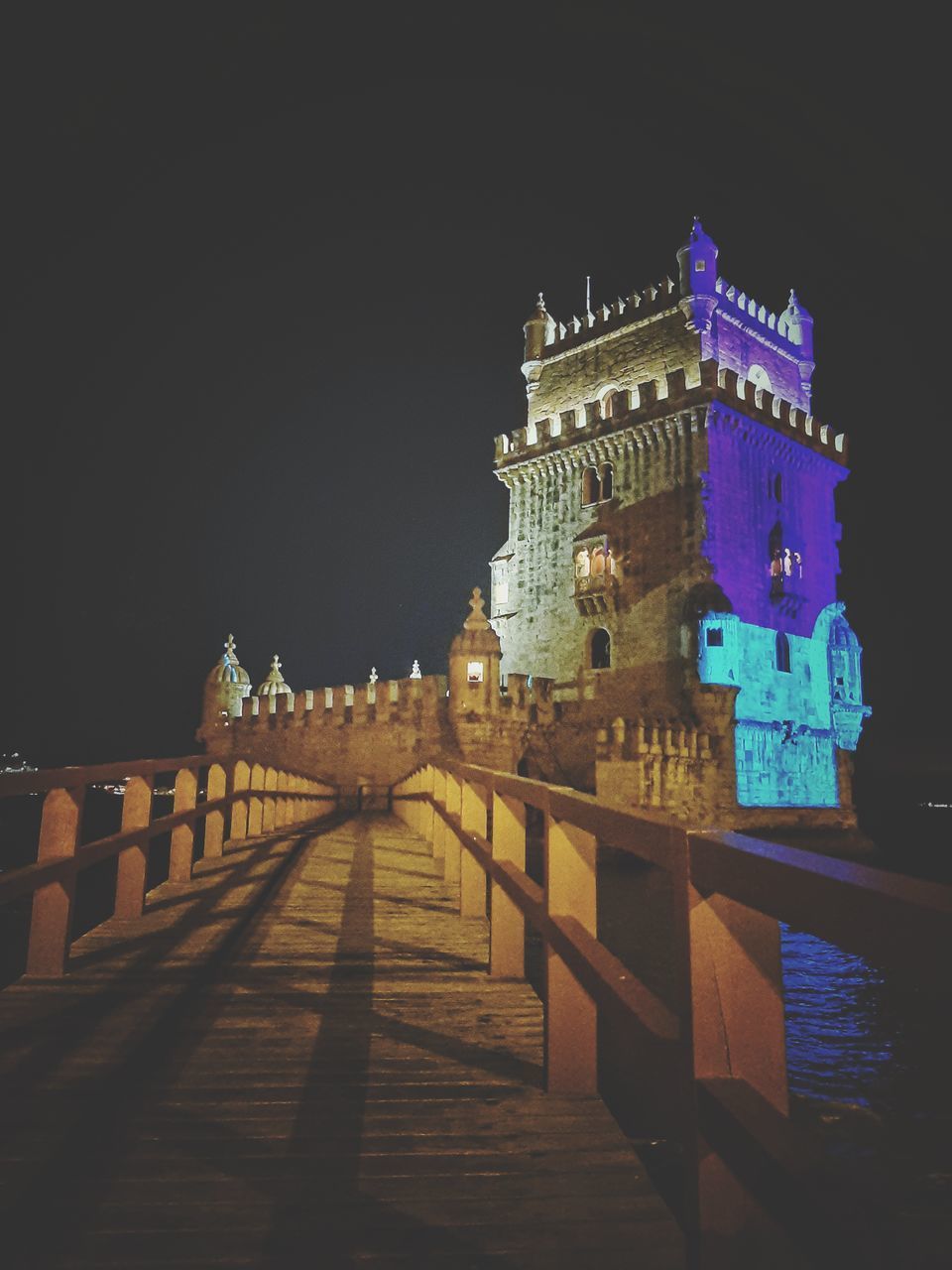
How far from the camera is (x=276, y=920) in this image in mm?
6152

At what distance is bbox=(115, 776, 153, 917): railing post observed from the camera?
19.4 ft

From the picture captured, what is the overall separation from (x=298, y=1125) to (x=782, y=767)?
23964 millimetres

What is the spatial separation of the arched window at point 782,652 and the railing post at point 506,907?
73.3 ft

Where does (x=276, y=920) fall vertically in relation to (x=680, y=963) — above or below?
below

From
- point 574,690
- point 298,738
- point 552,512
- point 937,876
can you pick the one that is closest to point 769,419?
point 552,512

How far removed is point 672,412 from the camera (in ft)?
81.6

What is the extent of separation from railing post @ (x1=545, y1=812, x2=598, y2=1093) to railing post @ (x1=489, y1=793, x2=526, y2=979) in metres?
1.27

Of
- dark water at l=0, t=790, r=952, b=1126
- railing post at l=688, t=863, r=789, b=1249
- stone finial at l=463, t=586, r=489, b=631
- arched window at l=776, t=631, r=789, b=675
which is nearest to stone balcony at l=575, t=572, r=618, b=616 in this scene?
stone finial at l=463, t=586, r=489, b=631

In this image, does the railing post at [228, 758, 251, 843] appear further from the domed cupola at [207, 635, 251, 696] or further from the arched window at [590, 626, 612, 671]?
the domed cupola at [207, 635, 251, 696]

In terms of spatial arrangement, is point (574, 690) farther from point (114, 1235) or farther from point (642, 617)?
point (114, 1235)

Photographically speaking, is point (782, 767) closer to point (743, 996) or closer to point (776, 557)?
point (776, 557)

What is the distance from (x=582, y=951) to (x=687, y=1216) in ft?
3.26

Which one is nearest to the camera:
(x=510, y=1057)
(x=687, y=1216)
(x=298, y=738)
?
(x=687, y=1216)

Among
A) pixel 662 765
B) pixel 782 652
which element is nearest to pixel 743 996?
pixel 662 765
